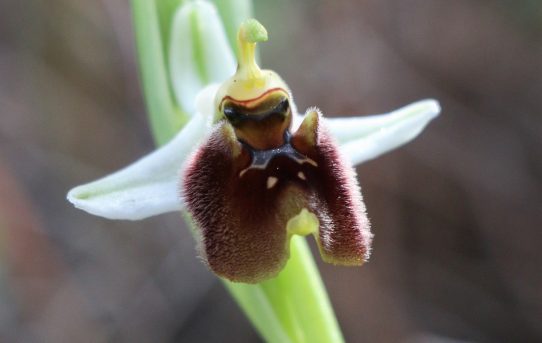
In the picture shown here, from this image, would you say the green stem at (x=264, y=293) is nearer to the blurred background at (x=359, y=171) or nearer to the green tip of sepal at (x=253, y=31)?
the green tip of sepal at (x=253, y=31)

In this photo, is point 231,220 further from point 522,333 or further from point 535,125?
point 535,125

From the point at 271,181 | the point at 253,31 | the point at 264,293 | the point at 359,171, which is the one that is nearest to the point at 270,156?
the point at 271,181

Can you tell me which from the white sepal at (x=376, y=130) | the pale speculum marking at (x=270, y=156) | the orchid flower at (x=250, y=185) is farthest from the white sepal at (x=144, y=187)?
the white sepal at (x=376, y=130)

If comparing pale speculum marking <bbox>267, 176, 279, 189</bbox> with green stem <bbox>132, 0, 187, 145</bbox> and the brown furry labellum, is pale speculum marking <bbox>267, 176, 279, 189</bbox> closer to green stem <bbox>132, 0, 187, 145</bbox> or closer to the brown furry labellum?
the brown furry labellum

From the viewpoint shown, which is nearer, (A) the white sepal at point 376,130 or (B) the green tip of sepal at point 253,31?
(B) the green tip of sepal at point 253,31

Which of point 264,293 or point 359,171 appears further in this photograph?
point 359,171

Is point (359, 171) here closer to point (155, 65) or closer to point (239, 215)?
point (155, 65)
